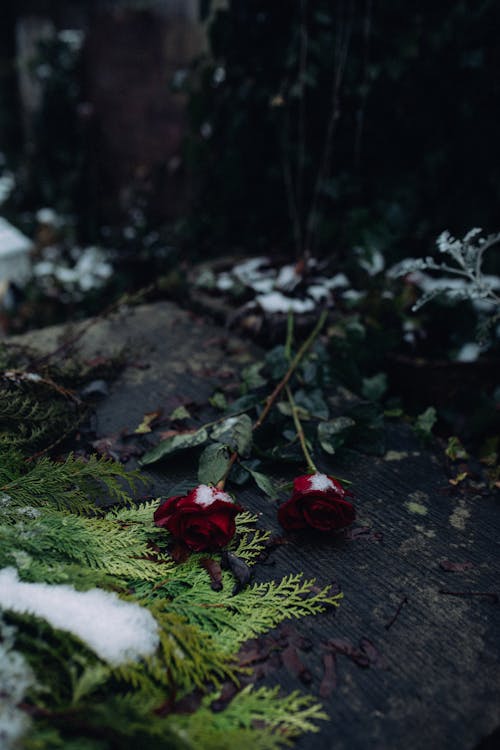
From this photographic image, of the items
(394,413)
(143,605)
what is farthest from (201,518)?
(394,413)

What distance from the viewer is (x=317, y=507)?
135 cm

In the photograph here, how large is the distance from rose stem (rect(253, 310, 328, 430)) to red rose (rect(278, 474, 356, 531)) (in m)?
0.41

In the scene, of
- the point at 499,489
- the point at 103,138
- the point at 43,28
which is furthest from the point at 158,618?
the point at 43,28

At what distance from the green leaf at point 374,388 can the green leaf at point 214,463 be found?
0.71 metres

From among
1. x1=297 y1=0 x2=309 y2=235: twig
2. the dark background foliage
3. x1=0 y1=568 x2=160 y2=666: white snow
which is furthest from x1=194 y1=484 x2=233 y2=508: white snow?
x1=297 y1=0 x2=309 y2=235: twig

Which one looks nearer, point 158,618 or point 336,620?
point 158,618

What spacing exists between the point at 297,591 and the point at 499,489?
74cm

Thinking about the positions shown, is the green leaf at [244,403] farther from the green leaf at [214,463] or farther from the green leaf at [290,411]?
the green leaf at [214,463]

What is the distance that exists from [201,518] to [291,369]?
2.83 feet

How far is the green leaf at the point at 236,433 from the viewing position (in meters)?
1.65

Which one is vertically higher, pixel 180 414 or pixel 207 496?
pixel 207 496

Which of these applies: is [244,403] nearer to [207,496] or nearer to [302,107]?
[207,496]

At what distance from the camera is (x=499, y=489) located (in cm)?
167

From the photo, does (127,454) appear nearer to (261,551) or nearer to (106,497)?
(106,497)
